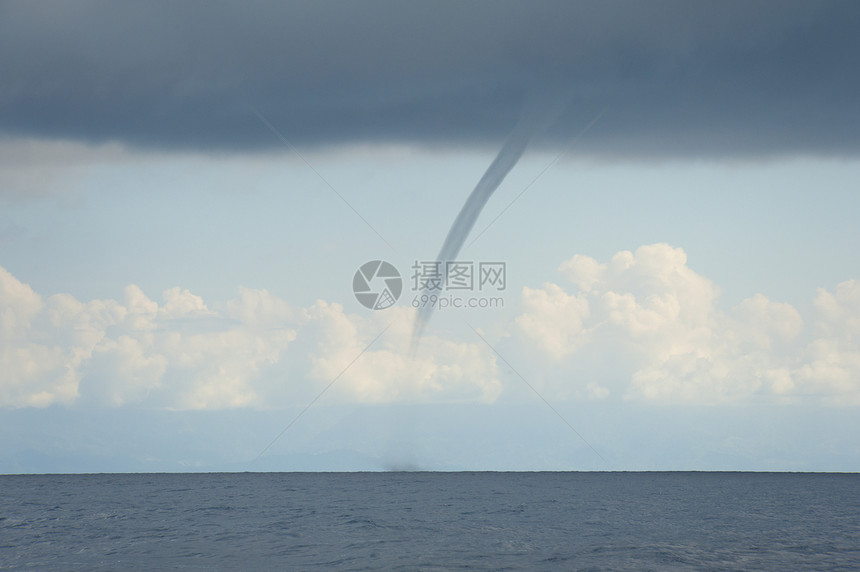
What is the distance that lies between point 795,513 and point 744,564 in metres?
69.2

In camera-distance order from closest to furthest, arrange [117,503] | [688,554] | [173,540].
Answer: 1. [688,554]
2. [173,540]
3. [117,503]

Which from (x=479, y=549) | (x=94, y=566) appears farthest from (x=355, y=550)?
(x=94, y=566)

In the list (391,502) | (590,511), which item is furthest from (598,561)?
(391,502)

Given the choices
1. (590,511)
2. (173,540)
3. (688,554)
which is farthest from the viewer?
(590,511)

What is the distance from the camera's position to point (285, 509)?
378 feet

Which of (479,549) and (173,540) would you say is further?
(173,540)

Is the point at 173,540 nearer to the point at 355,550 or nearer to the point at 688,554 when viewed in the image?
the point at 355,550

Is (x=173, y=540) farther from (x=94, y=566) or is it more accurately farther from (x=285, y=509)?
(x=285, y=509)

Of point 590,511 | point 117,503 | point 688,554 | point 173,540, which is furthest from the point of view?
point 117,503

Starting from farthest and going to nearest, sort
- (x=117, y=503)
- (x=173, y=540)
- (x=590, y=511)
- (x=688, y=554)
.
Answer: (x=117, y=503) < (x=590, y=511) < (x=173, y=540) < (x=688, y=554)

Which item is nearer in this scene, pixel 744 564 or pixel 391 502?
pixel 744 564

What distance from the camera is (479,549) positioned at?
60.7 meters

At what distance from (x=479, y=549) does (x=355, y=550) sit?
434 inches

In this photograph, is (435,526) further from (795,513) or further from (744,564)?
(795,513)
